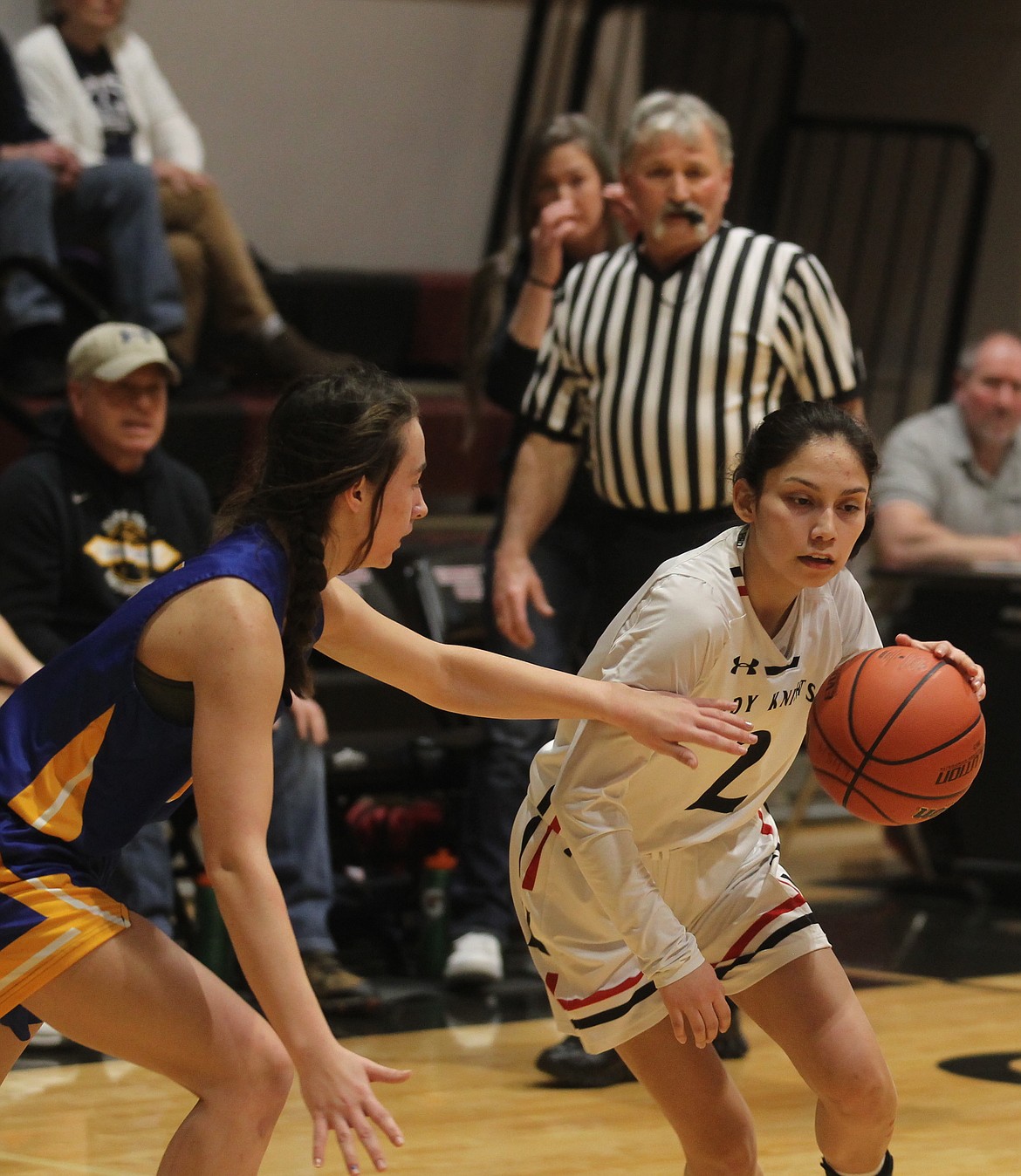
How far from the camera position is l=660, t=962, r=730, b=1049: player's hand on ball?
263 centimetres

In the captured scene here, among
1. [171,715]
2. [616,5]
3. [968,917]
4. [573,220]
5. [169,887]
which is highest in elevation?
[616,5]

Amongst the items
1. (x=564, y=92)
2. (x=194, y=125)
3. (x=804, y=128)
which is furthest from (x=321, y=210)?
(x=804, y=128)

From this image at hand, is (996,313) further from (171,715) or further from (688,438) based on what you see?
(171,715)

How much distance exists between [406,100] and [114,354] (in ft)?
12.5

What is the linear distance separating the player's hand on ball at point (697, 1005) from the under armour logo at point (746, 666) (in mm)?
477

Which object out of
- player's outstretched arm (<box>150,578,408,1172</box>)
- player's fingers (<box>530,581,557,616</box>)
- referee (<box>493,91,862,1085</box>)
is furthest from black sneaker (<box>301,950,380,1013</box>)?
player's outstretched arm (<box>150,578,408,1172</box>)

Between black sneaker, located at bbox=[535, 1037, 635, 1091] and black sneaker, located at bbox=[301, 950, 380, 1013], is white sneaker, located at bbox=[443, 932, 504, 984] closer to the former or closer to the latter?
black sneaker, located at bbox=[301, 950, 380, 1013]

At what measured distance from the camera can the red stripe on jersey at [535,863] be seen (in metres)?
2.94

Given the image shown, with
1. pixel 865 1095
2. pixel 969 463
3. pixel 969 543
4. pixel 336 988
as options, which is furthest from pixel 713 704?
pixel 969 463

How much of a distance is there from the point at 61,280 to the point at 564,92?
3.38m

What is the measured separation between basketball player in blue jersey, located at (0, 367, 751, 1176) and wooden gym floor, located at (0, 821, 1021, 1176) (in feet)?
3.98

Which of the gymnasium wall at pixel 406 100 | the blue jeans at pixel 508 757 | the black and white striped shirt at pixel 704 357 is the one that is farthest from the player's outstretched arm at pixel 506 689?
the gymnasium wall at pixel 406 100

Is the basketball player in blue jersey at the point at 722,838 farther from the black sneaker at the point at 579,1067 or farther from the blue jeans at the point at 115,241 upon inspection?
the blue jeans at the point at 115,241

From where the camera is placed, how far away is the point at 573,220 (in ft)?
15.8
